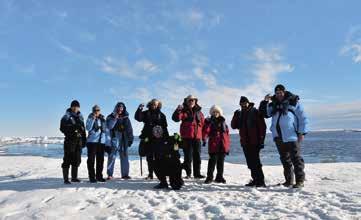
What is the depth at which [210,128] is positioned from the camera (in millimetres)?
9547

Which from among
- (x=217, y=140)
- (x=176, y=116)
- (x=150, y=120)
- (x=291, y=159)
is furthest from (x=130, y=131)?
(x=291, y=159)

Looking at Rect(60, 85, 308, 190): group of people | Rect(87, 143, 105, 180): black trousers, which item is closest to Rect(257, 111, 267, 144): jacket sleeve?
Rect(60, 85, 308, 190): group of people

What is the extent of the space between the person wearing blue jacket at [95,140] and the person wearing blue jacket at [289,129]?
443 cm

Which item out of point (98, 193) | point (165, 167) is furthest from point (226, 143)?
point (98, 193)

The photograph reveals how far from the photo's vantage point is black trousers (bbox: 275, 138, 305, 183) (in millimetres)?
7844

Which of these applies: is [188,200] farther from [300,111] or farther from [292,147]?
[300,111]

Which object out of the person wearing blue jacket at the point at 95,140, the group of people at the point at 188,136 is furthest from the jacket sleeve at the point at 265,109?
the person wearing blue jacket at the point at 95,140

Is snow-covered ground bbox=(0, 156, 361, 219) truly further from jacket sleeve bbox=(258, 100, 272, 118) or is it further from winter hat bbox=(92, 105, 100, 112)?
winter hat bbox=(92, 105, 100, 112)

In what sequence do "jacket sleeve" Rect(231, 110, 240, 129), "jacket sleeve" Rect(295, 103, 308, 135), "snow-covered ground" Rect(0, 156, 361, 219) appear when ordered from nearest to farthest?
"snow-covered ground" Rect(0, 156, 361, 219), "jacket sleeve" Rect(295, 103, 308, 135), "jacket sleeve" Rect(231, 110, 240, 129)

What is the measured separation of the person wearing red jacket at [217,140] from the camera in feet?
30.3

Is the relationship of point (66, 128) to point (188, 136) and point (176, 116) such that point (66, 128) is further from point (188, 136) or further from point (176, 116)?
point (188, 136)

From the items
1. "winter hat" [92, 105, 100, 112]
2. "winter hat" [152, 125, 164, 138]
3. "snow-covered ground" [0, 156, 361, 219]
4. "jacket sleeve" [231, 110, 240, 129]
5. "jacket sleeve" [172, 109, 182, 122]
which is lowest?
"snow-covered ground" [0, 156, 361, 219]

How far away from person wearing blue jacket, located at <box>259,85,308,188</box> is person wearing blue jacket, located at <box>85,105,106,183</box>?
4.43 meters

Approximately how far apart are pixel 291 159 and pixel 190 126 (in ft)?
9.22
